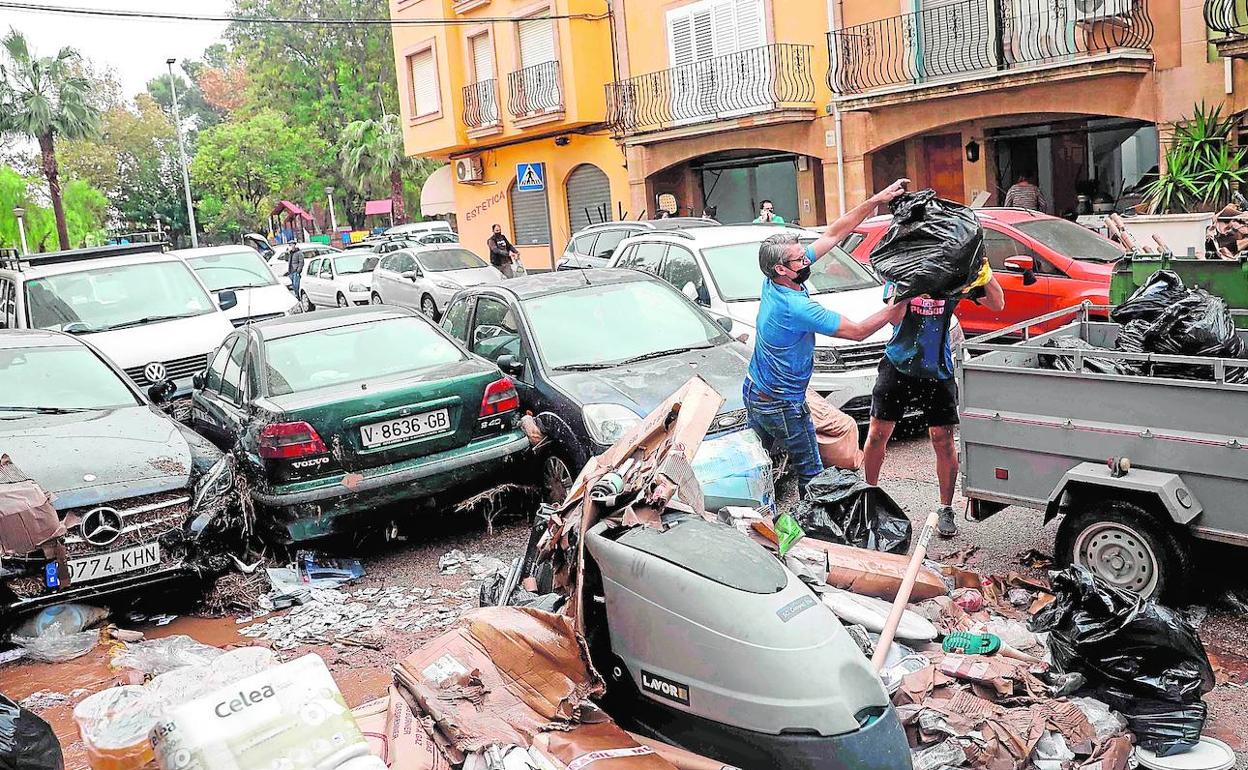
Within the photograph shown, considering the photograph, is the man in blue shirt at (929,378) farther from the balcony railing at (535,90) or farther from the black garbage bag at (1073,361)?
the balcony railing at (535,90)

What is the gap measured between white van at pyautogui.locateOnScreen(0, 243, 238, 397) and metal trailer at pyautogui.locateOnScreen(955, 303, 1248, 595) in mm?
8247

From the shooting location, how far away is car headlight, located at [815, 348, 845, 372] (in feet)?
28.6

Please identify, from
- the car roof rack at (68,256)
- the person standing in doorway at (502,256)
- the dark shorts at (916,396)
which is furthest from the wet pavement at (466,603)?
the person standing in doorway at (502,256)

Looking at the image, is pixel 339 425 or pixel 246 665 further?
pixel 339 425

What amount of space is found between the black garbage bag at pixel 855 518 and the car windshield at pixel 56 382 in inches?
180

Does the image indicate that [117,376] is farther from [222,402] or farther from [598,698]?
[598,698]

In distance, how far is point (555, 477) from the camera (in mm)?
7465

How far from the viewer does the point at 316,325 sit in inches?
310

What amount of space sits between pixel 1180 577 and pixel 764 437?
7.35ft

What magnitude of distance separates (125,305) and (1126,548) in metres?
10.4

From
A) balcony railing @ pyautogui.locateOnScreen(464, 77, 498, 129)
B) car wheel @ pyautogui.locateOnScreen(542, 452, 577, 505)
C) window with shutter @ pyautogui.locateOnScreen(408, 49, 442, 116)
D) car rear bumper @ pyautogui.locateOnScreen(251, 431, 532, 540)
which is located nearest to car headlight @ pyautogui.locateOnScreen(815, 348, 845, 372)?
car wheel @ pyautogui.locateOnScreen(542, 452, 577, 505)

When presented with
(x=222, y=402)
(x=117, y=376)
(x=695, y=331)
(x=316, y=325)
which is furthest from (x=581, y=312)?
(x=117, y=376)

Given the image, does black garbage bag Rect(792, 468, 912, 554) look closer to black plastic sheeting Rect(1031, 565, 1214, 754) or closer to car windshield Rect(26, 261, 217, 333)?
black plastic sheeting Rect(1031, 565, 1214, 754)

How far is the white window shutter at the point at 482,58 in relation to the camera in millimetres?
28078
